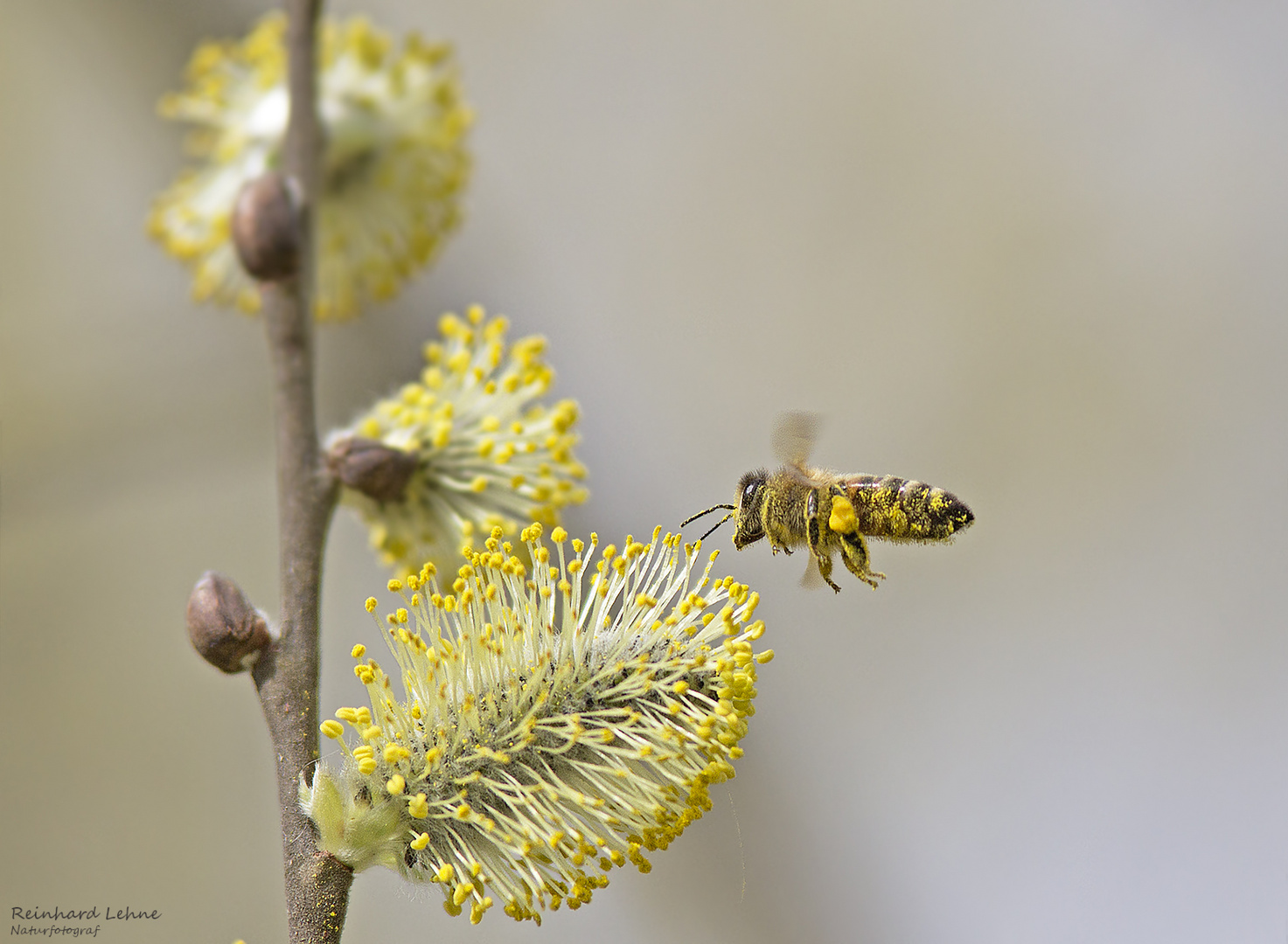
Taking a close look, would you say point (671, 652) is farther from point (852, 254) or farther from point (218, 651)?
point (852, 254)

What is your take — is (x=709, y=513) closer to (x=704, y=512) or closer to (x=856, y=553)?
(x=704, y=512)

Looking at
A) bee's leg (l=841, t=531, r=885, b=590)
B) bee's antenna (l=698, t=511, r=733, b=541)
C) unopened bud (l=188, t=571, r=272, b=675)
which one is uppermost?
bee's leg (l=841, t=531, r=885, b=590)

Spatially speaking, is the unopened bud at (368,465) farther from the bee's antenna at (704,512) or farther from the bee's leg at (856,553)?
the bee's leg at (856,553)

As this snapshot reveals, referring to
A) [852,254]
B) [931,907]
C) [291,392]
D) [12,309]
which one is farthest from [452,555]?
[12,309]

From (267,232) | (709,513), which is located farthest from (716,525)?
(267,232)

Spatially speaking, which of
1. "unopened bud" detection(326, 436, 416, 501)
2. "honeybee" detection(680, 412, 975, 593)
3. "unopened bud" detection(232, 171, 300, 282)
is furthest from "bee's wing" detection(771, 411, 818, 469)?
"unopened bud" detection(232, 171, 300, 282)

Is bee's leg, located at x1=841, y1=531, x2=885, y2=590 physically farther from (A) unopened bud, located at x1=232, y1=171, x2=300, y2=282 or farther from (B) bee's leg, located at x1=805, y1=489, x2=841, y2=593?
(A) unopened bud, located at x1=232, y1=171, x2=300, y2=282

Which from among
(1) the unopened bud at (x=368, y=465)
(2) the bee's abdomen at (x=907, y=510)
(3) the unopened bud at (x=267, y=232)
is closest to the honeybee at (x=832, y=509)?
(2) the bee's abdomen at (x=907, y=510)
